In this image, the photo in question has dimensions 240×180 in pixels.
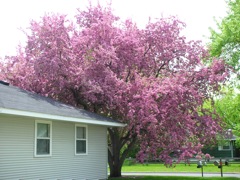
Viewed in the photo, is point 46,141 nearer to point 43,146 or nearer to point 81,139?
point 43,146

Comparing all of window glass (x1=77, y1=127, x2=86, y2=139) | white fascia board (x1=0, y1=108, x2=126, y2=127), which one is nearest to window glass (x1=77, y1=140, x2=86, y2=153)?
window glass (x1=77, y1=127, x2=86, y2=139)

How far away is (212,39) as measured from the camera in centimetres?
2866

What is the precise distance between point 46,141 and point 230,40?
57.6 ft

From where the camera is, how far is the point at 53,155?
46.3 ft

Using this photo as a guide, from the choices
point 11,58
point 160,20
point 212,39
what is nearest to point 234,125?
point 212,39

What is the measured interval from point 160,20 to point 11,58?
9.03 metres

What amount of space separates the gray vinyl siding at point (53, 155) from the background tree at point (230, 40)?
→ 43.0ft

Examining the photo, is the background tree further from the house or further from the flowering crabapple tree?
the house

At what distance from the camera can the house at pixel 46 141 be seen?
12180 mm

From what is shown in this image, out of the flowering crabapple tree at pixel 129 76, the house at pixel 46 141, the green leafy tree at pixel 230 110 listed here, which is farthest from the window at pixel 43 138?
the green leafy tree at pixel 230 110

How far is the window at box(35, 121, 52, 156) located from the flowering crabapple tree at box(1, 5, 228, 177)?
4.55 meters

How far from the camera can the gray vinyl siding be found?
1223 centimetres

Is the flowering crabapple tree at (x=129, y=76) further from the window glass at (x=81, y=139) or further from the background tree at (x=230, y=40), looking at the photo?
the background tree at (x=230, y=40)

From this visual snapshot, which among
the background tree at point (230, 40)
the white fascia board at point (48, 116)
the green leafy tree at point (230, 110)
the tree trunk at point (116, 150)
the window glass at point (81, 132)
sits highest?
the background tree at point (230, 40)
